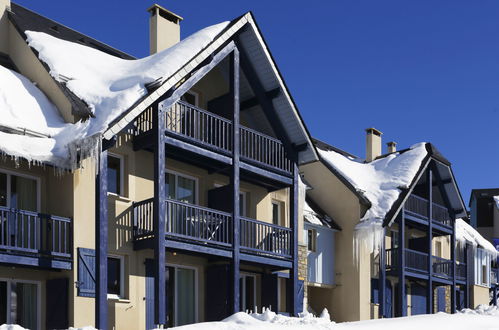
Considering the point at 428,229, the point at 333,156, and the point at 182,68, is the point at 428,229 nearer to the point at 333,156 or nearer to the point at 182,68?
the point at 333,156

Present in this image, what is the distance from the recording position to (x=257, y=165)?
20.2m

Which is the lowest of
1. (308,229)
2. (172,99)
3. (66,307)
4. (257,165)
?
(66,307)

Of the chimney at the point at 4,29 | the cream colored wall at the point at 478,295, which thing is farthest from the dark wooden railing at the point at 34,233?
the cream colored wall at the point at 478,295

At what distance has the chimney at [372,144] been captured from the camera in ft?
111

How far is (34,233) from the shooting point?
49.5 ft

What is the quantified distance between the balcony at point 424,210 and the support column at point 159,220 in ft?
47.6

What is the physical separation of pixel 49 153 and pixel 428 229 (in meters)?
19.2

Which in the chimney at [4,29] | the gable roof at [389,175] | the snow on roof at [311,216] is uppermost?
the chimney at [4,29]

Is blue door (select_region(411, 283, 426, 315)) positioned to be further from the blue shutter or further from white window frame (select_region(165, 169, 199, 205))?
the blue shutter

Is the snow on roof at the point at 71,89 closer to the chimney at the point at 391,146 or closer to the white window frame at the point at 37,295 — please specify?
the white window frame at the point at 37,295

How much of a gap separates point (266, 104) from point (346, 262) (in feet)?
29.7

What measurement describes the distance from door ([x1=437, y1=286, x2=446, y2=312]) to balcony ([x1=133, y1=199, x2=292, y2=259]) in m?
15.8

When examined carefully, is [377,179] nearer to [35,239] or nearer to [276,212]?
[276,212]

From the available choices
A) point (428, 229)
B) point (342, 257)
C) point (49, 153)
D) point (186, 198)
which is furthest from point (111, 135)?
point (428, 229)
